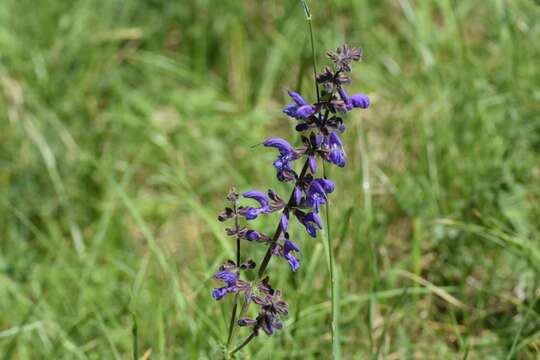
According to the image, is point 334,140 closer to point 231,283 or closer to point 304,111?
point 304,111

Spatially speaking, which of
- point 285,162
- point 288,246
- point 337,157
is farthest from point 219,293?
point 337,157

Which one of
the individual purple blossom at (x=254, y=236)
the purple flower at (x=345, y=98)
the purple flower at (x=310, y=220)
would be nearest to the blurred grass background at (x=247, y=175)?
the individual purple blossom at (x=254, y=236)

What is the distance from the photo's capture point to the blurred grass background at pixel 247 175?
13.4 ft

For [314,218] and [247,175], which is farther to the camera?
[247,175]

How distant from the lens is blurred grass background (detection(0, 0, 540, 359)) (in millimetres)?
4074

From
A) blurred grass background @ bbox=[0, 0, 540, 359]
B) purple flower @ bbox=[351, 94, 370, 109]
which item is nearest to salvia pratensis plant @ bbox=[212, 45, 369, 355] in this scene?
purple flower @ bbox=[351, 94, 370, 109]

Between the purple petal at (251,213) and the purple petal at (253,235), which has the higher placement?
the purple petal at (251,213)

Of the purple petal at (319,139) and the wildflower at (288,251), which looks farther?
the wildflower at (288,251)

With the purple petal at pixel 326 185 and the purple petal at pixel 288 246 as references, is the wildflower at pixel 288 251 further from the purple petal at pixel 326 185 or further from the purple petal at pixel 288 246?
the purple petal at pixel 326 185

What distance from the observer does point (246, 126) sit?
5676 mm

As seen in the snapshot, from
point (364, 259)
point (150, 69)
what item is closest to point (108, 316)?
point (364, 259)

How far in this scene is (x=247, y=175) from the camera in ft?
17.7

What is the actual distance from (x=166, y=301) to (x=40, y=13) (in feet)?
10.6

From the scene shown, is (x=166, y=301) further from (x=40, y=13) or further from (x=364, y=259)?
(x=40, y=13)
